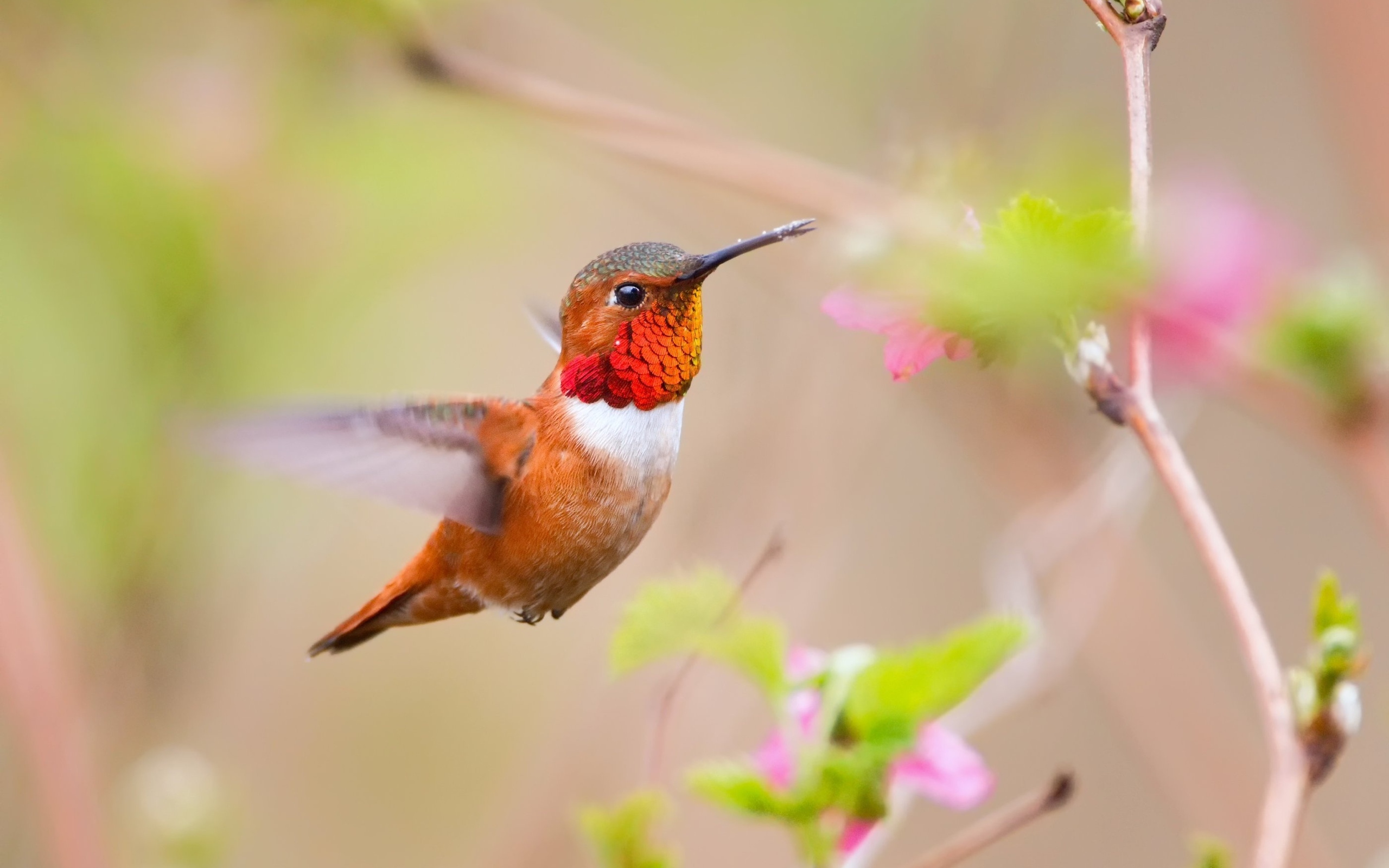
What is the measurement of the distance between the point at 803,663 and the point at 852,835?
130 mm

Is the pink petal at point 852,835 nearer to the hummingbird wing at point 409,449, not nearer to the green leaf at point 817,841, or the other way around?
the green leaf at point 817,841

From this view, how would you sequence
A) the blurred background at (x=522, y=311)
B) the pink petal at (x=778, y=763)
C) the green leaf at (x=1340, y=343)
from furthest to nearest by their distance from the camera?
1. the blurred background at (x=522, y=311)
2. the green leaf at (x=1340, y=343)
3. the pink petal at (x=778, y=763)

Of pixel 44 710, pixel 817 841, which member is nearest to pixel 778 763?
pixel 817 841

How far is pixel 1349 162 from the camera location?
1.81 metres

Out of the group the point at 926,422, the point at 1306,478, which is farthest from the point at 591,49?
the point at 1306,478

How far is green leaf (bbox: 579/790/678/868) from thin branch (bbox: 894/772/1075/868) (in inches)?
6.5

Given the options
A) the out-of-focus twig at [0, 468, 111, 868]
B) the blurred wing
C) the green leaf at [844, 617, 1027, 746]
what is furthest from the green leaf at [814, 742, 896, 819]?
the out-of-focus twig at [0, 468, 111, 868]

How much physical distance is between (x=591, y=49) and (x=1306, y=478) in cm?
188

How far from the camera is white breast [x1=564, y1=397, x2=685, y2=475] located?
36.6 inches

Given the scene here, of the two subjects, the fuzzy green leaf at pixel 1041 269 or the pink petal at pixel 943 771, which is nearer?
the fuzzy green leaf at pixel 1041 269

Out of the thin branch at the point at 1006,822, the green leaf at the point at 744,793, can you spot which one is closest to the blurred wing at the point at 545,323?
the green leaf at the point at 744,793

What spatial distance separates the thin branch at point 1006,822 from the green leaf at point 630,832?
6.5 inches

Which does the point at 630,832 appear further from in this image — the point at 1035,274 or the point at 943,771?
the point at 1035,274

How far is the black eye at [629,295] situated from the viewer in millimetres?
888
